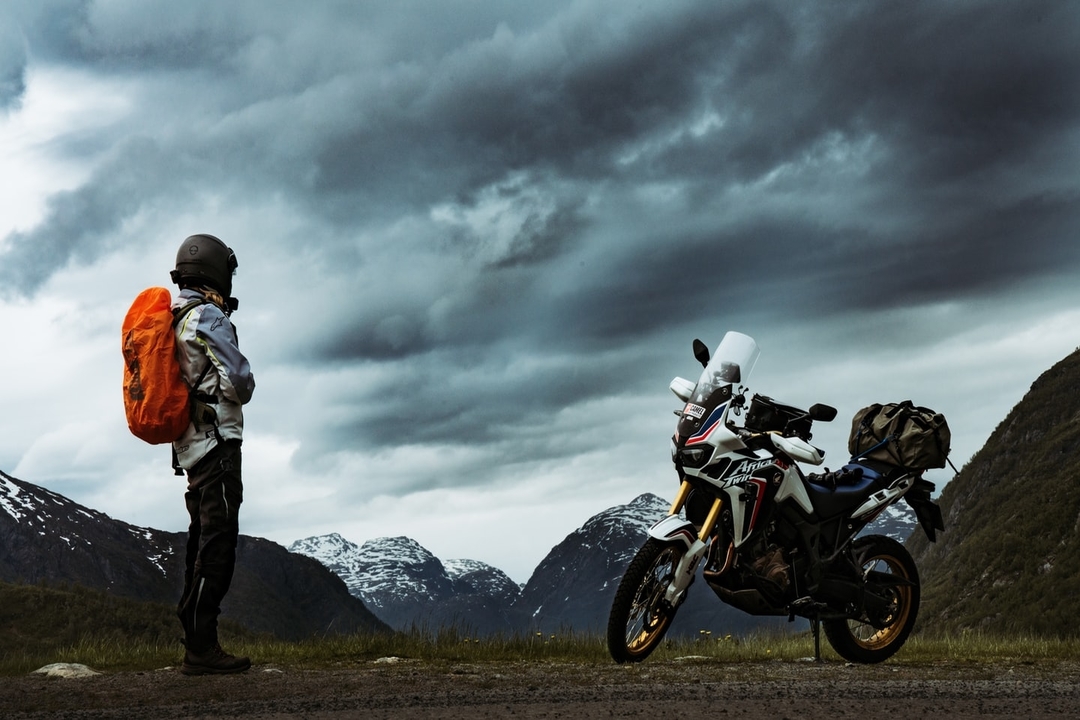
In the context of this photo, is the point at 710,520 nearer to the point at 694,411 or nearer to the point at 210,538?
the point at 694,411

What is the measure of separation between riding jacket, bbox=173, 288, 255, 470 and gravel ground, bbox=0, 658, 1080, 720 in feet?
5.61

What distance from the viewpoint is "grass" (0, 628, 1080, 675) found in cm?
884

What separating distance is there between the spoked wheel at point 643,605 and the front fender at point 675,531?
0.07m

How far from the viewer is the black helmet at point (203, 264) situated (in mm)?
8336

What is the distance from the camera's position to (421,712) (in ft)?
17.8

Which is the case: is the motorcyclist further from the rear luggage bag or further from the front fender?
the rear luggage bag

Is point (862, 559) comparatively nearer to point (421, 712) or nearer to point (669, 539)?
point (669, 539)

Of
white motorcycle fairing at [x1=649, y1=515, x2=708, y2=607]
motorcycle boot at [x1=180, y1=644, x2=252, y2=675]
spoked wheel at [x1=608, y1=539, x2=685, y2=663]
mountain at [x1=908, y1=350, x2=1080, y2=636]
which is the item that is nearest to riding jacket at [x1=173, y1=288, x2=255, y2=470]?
motorcycle boot at [x1=180, y1=644, x2=252, y2=675]

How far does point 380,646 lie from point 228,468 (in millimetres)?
2617

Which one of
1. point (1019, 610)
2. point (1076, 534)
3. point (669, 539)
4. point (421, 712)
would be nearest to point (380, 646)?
point (669, 539)

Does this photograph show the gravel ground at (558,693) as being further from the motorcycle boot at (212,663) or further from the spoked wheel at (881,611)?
the spoked wheel at (881,611)

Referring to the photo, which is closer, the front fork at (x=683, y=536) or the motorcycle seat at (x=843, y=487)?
the front fork at (x=683, y=536)

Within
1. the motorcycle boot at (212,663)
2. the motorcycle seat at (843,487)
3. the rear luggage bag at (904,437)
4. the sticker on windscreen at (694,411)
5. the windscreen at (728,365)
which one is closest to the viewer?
the motorcycle boot at (212,663)

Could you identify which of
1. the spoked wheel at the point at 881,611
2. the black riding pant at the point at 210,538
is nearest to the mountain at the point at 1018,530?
the spoked wheel at the point at 881,611
